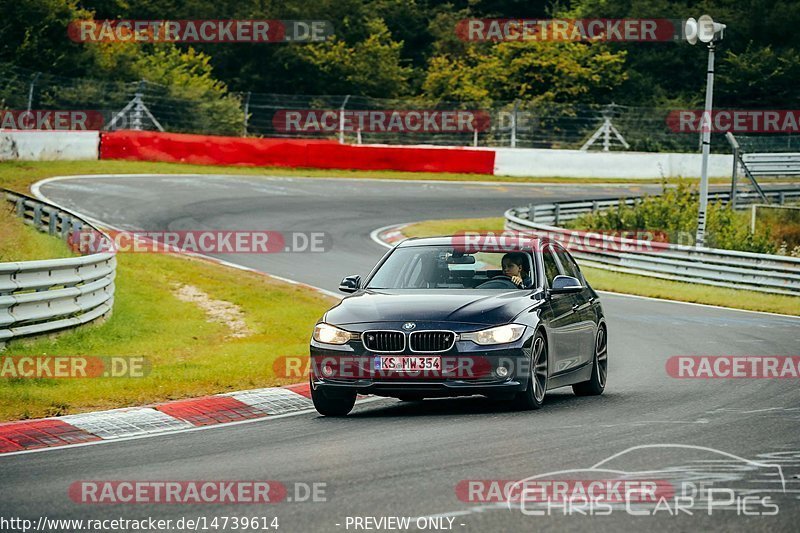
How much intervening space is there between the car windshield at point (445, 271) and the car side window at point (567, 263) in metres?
0.91

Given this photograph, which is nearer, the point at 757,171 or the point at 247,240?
the point at 247,240

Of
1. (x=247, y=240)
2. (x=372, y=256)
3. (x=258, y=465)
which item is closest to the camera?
(x=258, y=465)

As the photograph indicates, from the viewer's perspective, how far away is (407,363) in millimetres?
10672

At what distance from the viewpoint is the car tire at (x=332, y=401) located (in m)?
11.1

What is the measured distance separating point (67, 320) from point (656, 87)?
5106cm

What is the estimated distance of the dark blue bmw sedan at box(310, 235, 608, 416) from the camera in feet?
35.0

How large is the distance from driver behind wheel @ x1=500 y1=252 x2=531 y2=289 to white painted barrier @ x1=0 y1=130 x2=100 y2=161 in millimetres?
28337

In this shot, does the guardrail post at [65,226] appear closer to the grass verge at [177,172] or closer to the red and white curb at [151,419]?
the grass verge at [177,172]

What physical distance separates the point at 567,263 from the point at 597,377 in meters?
1.14

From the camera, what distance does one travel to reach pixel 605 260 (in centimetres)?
2934

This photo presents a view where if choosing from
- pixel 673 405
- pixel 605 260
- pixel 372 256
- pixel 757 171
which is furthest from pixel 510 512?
pixel 757 171

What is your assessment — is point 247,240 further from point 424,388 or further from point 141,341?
point 424,388

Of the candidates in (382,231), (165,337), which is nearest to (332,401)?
(165,337)

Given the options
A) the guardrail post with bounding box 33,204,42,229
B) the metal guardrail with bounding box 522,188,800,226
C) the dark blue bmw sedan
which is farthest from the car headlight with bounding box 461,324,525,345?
the metal guardrail with bounding box 522,188,800,226
